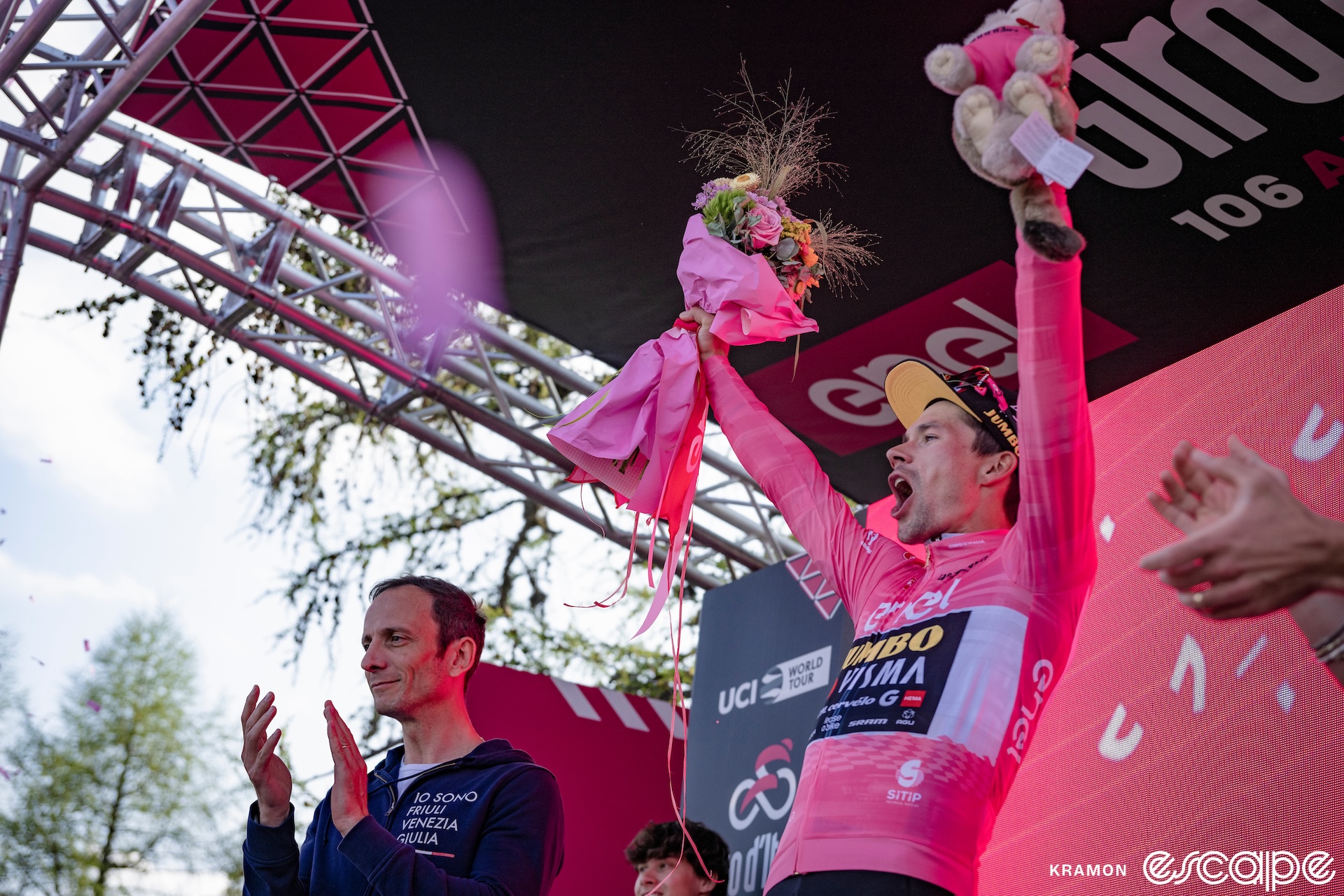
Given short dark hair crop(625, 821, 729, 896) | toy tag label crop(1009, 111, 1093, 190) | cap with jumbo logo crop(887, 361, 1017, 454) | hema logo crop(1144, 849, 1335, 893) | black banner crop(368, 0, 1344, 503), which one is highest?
black banner crop(368, 0, 1344, 503)

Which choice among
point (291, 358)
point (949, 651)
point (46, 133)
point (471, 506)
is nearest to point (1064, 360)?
point (949, 651)

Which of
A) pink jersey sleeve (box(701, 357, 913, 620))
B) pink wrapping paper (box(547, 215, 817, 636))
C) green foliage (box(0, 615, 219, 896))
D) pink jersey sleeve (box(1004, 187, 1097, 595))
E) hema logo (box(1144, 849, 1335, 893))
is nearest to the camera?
pink jersey sleeve (box(1004, 187, 1097, 595))

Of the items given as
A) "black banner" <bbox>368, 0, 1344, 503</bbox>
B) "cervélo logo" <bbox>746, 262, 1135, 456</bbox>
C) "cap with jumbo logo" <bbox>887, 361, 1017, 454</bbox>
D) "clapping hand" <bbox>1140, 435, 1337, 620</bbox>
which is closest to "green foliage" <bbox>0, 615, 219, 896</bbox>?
"cervélo logo" <bbox>746, 262, 1135, 456</bbox>

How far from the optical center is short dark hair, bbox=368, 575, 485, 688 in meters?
2.62

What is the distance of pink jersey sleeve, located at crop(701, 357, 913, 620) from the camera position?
235cm

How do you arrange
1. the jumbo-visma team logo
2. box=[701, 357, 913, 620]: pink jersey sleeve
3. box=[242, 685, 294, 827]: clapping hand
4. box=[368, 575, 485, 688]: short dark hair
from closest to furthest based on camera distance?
box=[242, 685, 294, 827]: clapping hand → box=[701, 357, 913, 620]: pink jersey sleeve → box=[368, 575, 485, 688]: short dark hair → the jumbo-visma team logo

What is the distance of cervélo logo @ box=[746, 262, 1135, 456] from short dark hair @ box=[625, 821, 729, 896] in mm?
1673

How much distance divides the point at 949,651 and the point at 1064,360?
0.51m

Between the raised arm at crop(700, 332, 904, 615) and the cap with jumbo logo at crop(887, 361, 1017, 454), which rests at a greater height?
the cap with jumbo logo at crop(887, 361, 1017, 454)

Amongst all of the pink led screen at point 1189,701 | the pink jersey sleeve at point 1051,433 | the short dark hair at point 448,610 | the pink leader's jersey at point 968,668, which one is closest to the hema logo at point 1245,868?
the pink led screen at point 1189,701

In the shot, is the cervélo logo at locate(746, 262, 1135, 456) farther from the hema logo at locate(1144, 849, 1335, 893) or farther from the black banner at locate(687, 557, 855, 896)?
the hema logo at locate(1144, 849, 1335, 893)

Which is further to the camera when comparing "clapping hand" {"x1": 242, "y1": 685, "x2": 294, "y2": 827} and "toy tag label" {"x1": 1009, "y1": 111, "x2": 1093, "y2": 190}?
"clapping hand" {"x1": 242, "y1": 685, "x2": 294, "y2": 827}

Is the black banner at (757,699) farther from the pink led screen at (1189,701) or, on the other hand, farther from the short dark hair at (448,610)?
the short dark hair at (448,610)

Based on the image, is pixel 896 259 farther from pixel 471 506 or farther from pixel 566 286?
pixel 471 506
